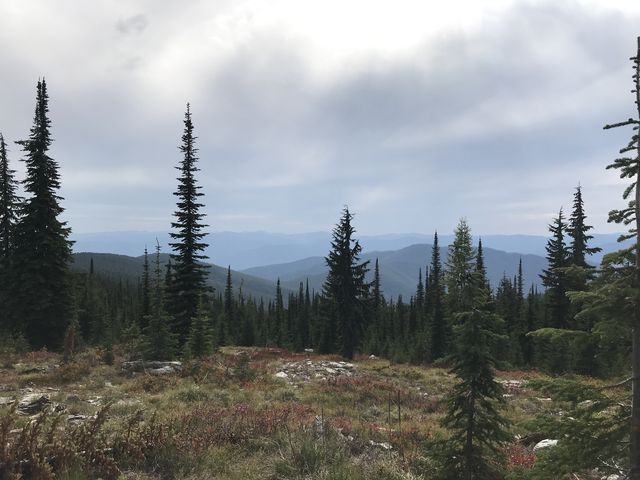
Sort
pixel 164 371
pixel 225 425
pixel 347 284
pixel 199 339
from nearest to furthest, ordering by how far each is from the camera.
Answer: pixel 225 425 → pixel 164 371 → pixel 199 339 → pixel 347 284

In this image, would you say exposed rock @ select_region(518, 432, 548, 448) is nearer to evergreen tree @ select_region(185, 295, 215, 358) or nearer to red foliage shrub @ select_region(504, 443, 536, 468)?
red foliage shrub @ select_region(504, 443, 536, 468)

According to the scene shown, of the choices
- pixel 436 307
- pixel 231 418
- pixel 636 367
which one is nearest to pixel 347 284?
pixel 436 307

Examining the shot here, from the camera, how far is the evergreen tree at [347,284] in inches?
1182

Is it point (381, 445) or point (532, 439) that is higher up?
point (381, 445)

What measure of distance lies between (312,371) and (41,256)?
720 inches

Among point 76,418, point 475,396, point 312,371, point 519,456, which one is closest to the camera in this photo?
point 475,396

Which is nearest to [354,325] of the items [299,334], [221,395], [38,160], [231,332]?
[221,395]

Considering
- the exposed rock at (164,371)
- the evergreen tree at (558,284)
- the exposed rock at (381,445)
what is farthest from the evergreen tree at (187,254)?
the evergreen tree at (558,284)

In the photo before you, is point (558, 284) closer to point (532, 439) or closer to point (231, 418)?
point (532, 439)

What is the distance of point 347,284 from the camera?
3019cm

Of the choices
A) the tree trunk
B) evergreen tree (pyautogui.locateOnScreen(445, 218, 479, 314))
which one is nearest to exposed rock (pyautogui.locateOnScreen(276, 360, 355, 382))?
evergreen tree (pyautogui.locateOnScreen(445, 218, 479, 314))

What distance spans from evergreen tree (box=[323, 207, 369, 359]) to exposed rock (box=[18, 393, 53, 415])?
22.0m

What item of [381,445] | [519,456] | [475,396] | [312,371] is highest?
[475,396]

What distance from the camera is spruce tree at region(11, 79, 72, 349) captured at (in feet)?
77.4
